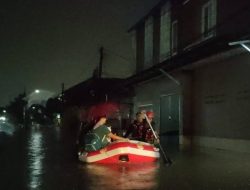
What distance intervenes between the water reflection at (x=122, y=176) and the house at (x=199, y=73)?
18.8ft

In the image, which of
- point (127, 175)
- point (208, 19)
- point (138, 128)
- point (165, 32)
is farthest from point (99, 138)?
point (165, 32)

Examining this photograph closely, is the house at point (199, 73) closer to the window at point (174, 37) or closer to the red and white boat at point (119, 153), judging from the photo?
the window at point (174, 37)

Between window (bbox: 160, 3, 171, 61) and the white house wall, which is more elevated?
window (bbox: 160, 3, 171, 61)

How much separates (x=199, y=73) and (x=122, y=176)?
44.9ft

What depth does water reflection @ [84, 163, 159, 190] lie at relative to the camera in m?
11.0

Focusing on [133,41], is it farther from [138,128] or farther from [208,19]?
[138,128]

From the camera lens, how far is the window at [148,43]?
35375mm

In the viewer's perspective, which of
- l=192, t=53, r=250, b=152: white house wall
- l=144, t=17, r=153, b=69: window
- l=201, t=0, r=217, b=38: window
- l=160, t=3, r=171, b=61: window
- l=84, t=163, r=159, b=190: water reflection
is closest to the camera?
l=84, t=163, r=159, b=190: water reflection

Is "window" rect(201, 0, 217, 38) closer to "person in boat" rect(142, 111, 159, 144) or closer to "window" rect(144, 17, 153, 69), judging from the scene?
"person in boat" rect(142, 111, 159, 144)

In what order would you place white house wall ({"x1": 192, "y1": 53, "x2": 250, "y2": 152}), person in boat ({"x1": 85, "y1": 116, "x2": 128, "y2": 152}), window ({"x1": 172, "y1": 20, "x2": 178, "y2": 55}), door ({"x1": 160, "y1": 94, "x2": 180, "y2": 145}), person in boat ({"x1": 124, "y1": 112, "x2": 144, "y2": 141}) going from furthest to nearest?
window ({"x1": 172, "y1": 20, "x2": 178, "y2": 55}) → door ({"x1": 160, "y1": 94, "x2": 180, "y2": 145}) → white house wall ({"x1": 192, "y1": 53, "x2": 250, "y2": 152}) → person in boat ({"x1": 124, "y1": 112, "x2": 144, "y2": 141}) → person in boat ({"x1": 85, "y1": 116, "x2": 128, "y2": 152})

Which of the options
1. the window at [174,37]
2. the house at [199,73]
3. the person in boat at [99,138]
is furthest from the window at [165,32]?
the person in boat at [99,138]

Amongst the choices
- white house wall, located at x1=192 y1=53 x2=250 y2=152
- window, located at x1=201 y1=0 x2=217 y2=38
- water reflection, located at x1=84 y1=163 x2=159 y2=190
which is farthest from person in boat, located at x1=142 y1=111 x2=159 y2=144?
window, located at x1=201 y1=0 x2=217 y2=38

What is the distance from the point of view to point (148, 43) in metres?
36.2

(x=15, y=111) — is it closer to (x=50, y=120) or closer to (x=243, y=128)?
(x=50, y=120)
